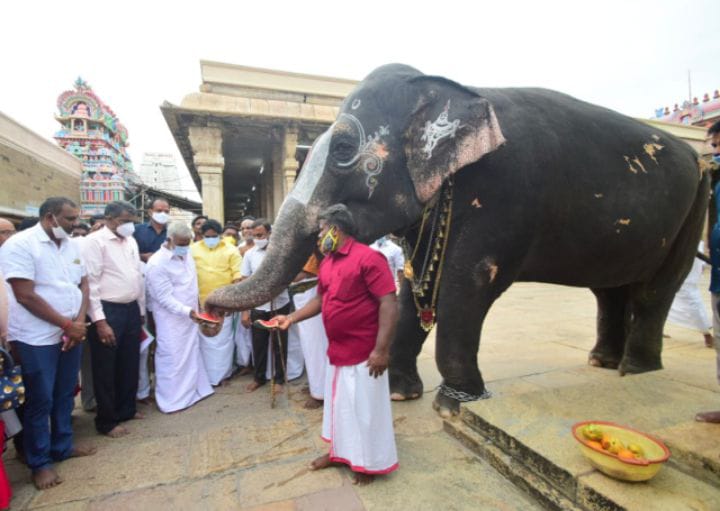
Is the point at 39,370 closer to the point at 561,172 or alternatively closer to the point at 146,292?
the point at 146,292

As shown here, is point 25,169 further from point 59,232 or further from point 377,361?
point 377,361

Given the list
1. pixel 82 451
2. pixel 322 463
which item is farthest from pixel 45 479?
pixel 322 463

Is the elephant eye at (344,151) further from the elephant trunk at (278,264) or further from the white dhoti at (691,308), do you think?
the white dhoti at (691,308)

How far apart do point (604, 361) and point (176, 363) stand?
4102 mm

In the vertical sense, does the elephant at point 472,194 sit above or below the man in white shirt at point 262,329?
above

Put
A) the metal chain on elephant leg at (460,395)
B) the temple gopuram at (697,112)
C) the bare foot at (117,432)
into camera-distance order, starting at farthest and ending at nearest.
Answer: the temple gopuram at (697,112) → the bare foot at (117,432) → the metal chain on elephant leg at (460,395)

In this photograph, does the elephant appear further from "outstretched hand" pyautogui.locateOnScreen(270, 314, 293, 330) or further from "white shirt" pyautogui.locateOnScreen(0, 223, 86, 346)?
"white shirt" pyautogui.locateOnScreen(0, 223, 86, 346)

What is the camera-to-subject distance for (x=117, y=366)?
3.24 m

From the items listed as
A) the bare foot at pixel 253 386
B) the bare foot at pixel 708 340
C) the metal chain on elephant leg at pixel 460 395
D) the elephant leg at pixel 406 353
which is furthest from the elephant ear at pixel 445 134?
the bare foot at pixel 708 340

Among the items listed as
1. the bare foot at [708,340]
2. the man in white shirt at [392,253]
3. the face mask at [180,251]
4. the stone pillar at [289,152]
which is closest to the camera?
the face mask at [180,251]

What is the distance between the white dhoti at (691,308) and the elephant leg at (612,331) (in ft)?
4.46

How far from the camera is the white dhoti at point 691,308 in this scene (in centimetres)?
488

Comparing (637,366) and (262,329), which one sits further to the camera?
(262,329)

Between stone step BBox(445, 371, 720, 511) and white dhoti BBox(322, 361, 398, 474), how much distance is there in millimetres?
628
